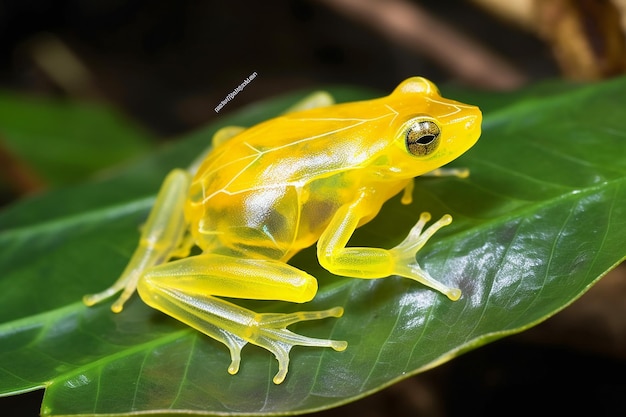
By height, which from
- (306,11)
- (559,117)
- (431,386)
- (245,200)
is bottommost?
(431,386)

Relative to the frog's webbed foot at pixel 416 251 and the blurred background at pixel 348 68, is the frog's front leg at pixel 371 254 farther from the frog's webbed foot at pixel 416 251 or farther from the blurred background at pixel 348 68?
the blurred background at pixel 348 68

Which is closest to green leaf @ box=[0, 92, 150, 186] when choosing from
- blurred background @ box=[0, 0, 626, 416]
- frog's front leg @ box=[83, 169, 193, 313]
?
blurred background @ box=[0, 0, 626, 416]

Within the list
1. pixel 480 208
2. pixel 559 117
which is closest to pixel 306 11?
pixel 559 117

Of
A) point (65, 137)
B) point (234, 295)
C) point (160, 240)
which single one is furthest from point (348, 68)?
point (234, 295)

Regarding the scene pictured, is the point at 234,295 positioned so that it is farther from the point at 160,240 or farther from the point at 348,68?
the point at 348,68

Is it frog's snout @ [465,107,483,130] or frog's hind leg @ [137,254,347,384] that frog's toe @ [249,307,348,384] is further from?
frog's snout @ [465,107,483,130]

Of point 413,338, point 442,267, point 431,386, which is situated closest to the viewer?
point 413,338

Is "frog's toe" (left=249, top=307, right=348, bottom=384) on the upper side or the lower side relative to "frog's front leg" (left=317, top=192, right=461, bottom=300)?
lower

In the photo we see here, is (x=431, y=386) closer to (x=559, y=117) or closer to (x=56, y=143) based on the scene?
(x=559, y=117)
